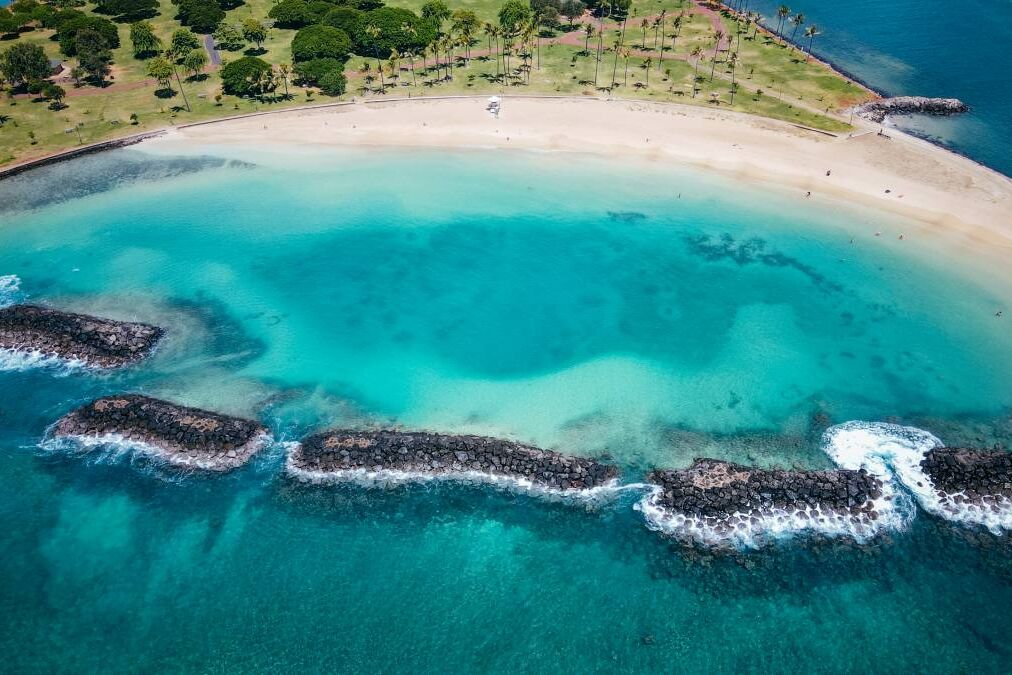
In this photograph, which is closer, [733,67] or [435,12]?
[733,67]

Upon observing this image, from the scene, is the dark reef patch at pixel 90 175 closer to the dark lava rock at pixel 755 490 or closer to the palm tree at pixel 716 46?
the dark lava rock at pixel 755 490

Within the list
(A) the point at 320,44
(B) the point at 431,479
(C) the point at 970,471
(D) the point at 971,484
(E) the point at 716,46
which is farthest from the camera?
(E) the point at 716,46

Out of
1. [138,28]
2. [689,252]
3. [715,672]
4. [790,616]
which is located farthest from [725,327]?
[138,28]

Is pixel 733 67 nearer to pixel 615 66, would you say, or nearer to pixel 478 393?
pixel 615 66

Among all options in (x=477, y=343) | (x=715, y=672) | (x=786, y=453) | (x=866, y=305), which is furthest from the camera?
(x=866, y=305)

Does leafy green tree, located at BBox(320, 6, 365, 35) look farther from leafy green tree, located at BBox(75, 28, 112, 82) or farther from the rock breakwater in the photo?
the rock breakwater

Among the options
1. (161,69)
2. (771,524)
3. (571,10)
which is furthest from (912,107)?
(161,69)

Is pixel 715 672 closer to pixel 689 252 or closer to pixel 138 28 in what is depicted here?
pixel 689 252

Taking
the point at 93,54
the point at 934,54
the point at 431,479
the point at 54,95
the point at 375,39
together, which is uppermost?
the point at 375,39
